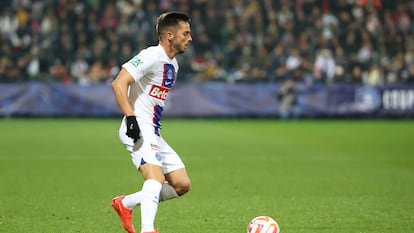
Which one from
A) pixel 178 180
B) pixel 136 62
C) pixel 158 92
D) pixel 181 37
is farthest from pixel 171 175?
pixel 181 37

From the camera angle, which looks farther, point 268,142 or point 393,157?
point 268,142

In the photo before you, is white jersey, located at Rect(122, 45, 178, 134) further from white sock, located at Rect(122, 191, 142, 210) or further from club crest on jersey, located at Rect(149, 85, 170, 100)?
white sock, located at Rect(122, 191, 142, 210)

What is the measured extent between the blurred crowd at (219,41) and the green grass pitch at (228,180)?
504 cm

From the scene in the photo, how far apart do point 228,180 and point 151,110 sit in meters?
4.67

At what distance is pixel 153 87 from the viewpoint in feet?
22.4

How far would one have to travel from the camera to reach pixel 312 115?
1029 inches

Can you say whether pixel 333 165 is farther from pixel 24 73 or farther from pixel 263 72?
pixel 24 73

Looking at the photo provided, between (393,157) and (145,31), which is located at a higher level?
(145,31)

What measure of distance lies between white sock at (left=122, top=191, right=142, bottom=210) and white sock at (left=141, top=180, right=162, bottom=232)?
41 cm

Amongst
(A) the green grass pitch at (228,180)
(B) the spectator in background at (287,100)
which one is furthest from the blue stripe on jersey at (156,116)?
(B) the spectator in background at (287,100)

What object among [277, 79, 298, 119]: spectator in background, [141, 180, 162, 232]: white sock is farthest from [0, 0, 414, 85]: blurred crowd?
[141, 180, 162, 232]: white sock

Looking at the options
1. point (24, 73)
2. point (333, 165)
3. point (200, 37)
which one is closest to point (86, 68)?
point (24, 73)

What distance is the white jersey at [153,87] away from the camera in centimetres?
679

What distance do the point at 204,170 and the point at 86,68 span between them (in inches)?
560
